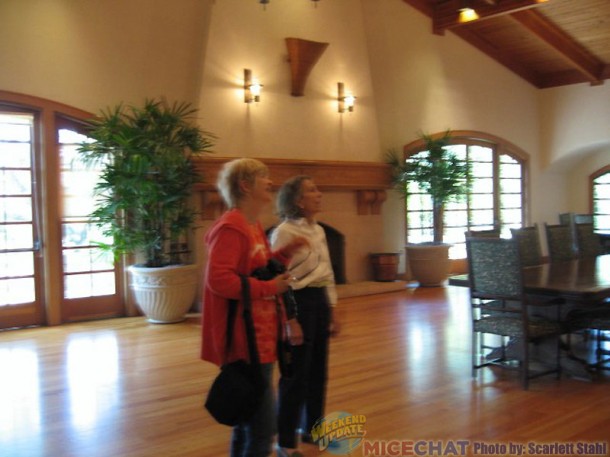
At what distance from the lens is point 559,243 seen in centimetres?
559

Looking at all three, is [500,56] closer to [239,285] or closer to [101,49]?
[101,49]

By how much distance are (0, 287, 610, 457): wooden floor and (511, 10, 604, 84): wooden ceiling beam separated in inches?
220

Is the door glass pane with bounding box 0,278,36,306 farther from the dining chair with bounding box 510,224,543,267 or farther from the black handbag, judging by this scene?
the black handbag

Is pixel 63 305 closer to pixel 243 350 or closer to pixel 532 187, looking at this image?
pixel 243 350

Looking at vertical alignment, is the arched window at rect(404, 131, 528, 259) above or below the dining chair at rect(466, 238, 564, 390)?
above

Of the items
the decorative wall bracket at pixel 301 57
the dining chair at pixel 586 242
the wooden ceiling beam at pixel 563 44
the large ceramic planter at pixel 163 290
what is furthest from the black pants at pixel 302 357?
the wooden ceiling beam at pixel 563 44

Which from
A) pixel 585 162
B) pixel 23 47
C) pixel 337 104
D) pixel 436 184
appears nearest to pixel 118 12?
pixel 23 47

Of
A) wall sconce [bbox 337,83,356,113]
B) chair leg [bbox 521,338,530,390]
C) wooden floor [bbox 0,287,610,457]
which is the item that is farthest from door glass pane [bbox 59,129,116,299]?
chair leg [bbox 521,338,530,390]

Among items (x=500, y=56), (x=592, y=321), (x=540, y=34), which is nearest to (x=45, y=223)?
(x=592, y=321)

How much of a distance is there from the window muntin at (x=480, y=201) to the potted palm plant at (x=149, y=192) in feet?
13.2

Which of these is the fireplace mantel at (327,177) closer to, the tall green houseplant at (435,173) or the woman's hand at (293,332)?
the tall green houseplant at (435,173)

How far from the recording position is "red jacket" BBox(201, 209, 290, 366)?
6.68ft

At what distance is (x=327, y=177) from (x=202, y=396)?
4.43 m

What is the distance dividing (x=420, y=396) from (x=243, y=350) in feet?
6.89
